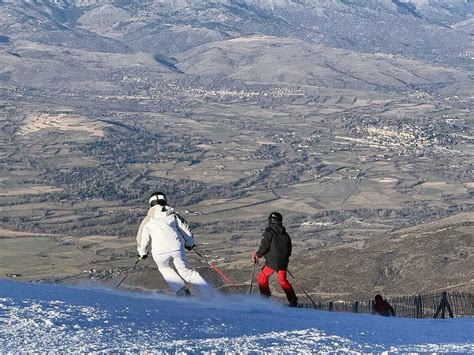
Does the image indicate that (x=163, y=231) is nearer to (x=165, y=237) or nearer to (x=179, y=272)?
(x=165, y=237)

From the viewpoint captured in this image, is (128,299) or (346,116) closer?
(128,299)

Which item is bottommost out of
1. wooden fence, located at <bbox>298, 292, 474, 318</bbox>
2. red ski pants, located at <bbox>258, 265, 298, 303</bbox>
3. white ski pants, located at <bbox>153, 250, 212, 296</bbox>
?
wooden fence, located at <bbox>298, 292, 474, 318</bbox>

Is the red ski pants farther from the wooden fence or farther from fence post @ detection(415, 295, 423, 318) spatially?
fence post @ detection(415, 295, 423, 318)

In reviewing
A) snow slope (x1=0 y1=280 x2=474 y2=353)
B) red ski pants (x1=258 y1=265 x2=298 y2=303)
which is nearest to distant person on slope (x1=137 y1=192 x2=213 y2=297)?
snow slope (x1=0 y1=280 x2=474 y2=353)

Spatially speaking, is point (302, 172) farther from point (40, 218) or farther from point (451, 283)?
point (451, 283)

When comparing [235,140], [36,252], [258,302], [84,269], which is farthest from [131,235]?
[235,140]

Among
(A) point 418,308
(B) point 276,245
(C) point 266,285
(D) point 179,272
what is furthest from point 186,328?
(A) point 418,308

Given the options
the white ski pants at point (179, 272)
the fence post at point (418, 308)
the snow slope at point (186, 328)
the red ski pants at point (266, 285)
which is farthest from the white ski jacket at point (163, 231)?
the fence post at point (418, 308)
